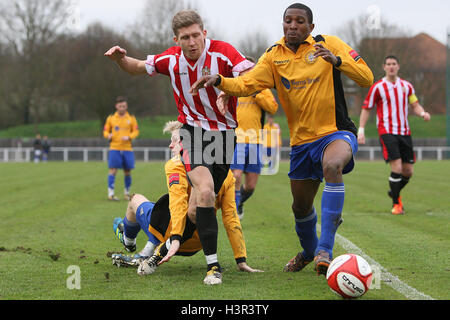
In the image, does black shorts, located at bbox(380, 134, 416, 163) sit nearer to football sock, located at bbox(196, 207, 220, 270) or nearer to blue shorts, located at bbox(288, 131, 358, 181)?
blue shorts, located at bbox(288, 131, 358, 181)

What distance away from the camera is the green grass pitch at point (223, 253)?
4.58 meters

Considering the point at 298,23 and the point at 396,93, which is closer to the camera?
the point at 298,23

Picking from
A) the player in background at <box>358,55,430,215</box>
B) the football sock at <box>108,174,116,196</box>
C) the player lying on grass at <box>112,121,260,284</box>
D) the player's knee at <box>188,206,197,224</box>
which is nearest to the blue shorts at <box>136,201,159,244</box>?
the player lying on grass at <box>112,121,260,284</box>

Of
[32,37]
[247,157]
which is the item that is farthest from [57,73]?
[247,157]

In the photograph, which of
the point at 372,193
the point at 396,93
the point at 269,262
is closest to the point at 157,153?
the point at 372,193

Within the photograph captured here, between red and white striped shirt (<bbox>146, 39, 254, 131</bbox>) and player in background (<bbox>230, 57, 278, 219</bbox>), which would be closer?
red and white striped shirt (<bbox>146, 39, 254, 131</bbox>)

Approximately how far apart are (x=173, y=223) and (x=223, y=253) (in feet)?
4.35

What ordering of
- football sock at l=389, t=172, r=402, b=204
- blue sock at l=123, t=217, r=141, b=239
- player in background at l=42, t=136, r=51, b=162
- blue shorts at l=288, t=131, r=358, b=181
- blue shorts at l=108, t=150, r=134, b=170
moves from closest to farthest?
1. blue shorts at l=288, t=131, r=358, b=181
2. blue sock at l=123, t=217, r=141, b=239
3. football sock at l=389, t=172, r=402, b=204
4. blue shorts at l=108, t=150, r=134, b=170
5. player in background at l=42, t=136, r=51, b=162

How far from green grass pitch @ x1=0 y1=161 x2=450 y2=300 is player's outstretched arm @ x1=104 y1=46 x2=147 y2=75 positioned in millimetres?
1846

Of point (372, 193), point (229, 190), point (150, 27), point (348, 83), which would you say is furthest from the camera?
point (150, 27)

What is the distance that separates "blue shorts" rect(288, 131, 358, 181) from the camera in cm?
516

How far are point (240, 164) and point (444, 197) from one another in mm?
5745
